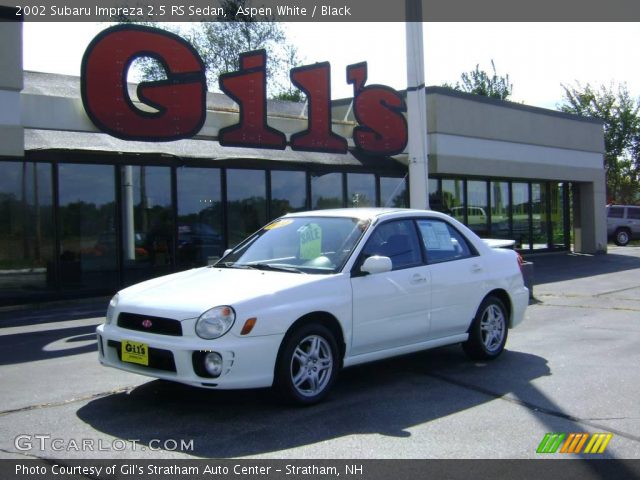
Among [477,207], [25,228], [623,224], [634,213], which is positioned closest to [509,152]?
[477,207]

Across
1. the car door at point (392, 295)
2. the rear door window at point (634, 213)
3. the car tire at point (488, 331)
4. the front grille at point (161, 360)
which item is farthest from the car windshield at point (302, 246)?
the rear door window at point (634, 213)

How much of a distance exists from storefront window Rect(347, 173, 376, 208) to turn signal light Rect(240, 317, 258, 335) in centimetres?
1244

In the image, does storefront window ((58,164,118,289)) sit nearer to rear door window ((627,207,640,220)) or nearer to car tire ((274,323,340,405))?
car tire ((274,323,340,405))

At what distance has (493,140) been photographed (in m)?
20.8

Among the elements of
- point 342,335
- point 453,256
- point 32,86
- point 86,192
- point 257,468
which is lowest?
point 257,468

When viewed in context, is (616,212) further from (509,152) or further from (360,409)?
(360,409)

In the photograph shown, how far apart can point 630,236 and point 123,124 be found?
25503mm

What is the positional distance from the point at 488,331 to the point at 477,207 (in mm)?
14847

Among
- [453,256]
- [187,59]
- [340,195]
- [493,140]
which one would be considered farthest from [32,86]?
[493,140]

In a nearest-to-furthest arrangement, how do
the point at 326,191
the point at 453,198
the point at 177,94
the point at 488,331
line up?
the point at 488,331 → the point at 177,94 → the point at 326,191 → the point at 453,198

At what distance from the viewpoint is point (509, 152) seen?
2131cm

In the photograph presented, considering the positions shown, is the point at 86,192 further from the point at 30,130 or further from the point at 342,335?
the point at 342,335

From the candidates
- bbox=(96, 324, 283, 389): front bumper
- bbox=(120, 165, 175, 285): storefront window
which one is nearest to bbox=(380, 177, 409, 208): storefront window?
bbox=(120, 165, 175, 285): storefront window

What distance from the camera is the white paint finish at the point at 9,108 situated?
11.2 meters
